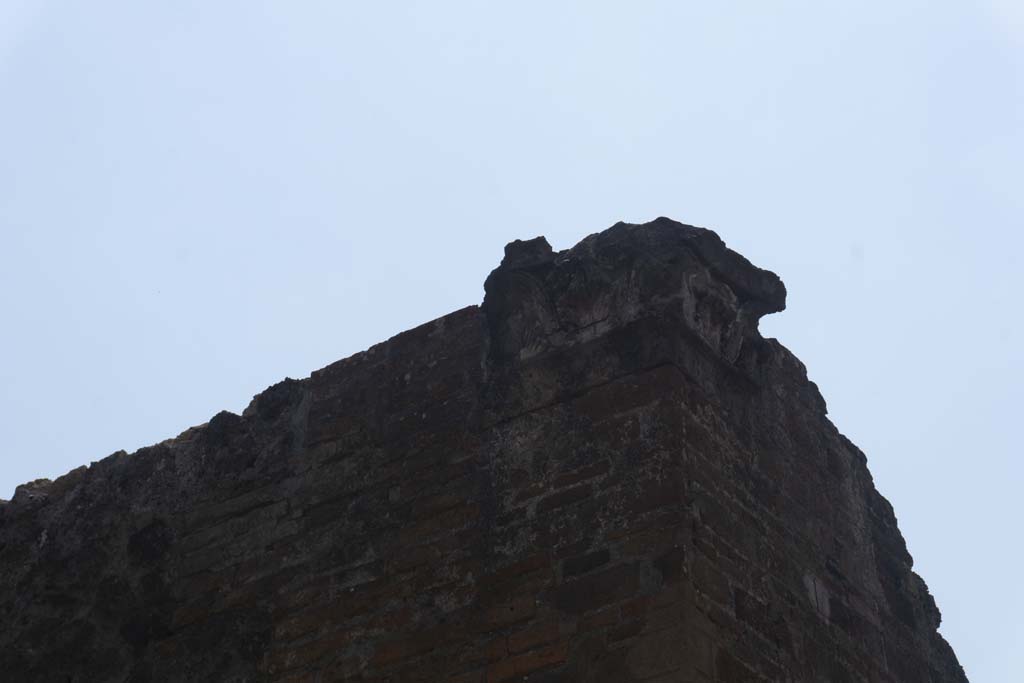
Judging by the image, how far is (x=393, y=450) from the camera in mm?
6418

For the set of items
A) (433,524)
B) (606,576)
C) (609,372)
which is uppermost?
(609,372)

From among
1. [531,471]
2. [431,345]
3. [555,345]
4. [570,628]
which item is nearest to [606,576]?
[570,628]

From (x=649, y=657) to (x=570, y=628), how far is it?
1.18ft

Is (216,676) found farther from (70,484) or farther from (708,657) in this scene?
(708,657)

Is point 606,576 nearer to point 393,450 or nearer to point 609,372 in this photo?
point 609,372

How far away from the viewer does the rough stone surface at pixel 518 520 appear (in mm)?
5566

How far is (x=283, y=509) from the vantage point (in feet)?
21.5

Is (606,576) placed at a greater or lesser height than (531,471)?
lesser

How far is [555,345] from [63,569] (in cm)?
249

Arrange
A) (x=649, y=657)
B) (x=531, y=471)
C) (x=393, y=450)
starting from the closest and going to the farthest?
(x=649, y=657), (x=531, y=471), (x=393, y=450)

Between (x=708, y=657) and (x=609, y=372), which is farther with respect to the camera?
(x=609, y=372)

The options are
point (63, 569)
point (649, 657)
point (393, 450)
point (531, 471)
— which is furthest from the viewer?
point (63, 569)

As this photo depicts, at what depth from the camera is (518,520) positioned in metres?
5.86

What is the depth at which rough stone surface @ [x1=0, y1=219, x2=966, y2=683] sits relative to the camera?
5566 millimetres
